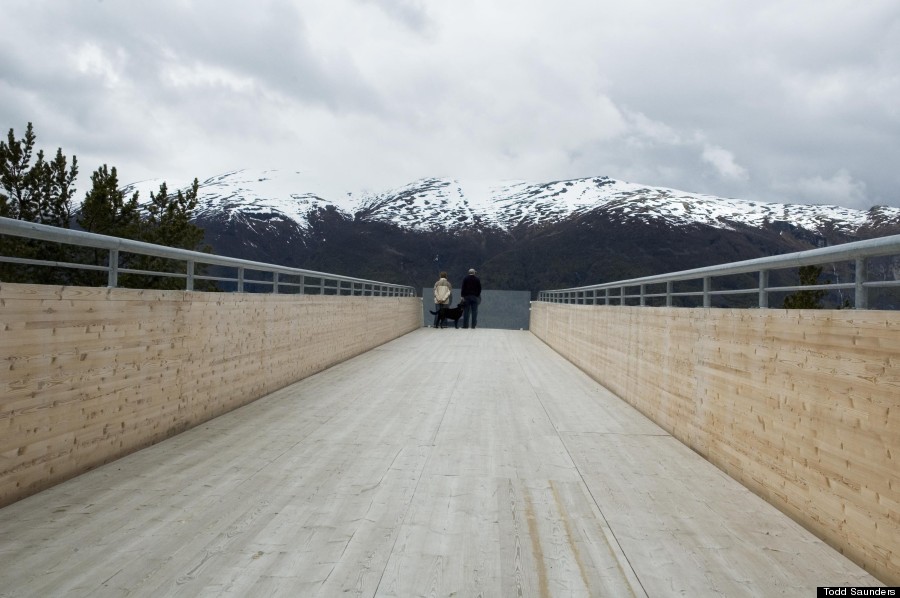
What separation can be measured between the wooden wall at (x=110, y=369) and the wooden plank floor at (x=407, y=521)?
0.68ft

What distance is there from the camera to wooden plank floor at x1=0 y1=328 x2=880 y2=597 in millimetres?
3002

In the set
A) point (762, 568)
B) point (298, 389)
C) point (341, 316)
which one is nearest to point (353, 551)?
point (762, 568)

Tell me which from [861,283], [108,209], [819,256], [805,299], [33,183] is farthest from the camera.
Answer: [108,209]

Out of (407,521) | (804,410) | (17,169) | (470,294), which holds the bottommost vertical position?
(407,521)

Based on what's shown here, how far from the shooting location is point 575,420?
7.19m

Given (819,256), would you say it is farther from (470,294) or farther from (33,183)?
(33,183)

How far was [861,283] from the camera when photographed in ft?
11.8

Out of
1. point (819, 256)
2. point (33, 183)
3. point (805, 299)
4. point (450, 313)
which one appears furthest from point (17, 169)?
point (819, 256)

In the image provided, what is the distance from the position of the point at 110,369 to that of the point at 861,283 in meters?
4.98

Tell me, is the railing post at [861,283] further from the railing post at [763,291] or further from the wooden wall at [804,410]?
the railing post at [763,291]

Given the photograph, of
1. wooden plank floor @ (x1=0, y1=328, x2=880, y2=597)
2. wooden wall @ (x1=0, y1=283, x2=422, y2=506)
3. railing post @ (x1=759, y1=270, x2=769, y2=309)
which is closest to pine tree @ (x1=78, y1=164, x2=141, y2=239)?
wooden wall @ (x1=0, y1=283, x2=422, y2=506)

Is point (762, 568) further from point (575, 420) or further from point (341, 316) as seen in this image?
point (341, 316)

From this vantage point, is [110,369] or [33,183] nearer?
[110,369]

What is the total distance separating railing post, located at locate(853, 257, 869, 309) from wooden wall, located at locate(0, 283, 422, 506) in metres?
4.84
